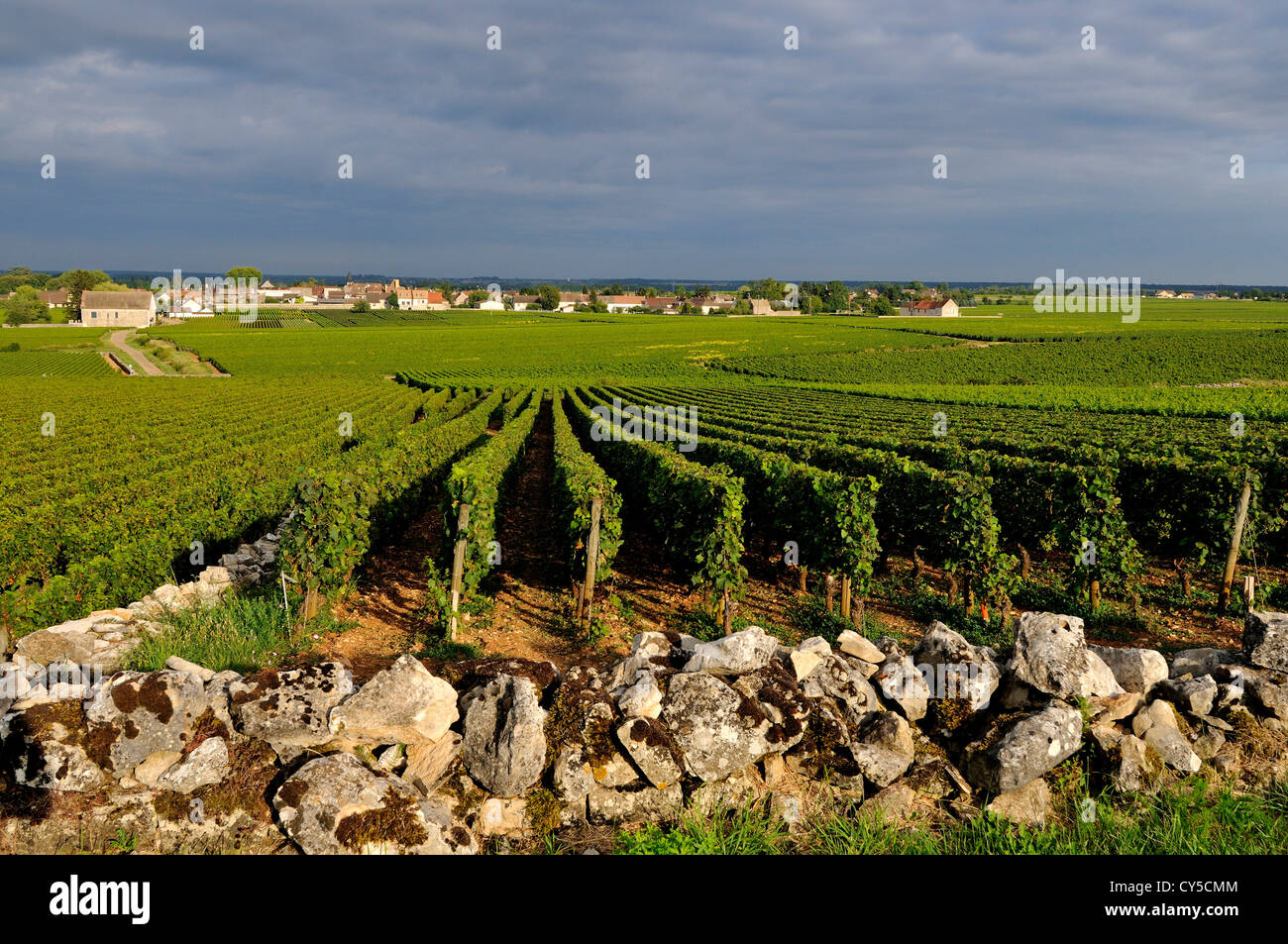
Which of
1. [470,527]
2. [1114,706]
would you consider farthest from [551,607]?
[1114,706]

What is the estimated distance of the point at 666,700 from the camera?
18.2 feet

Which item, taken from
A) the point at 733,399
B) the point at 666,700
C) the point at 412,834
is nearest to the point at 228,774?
the point at 412,834

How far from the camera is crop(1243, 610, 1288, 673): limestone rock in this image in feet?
20.1

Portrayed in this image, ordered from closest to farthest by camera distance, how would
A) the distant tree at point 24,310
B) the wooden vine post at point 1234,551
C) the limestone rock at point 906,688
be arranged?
the limestone rock at point 906,688, the wooden vine post at point 1234,551, the distant tree at point 24,310

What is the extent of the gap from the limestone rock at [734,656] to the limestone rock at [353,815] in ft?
7.04

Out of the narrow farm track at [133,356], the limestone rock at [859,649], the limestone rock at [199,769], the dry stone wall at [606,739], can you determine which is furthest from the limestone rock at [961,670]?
the narrow farm track at [133,356]

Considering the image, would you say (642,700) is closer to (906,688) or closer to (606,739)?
(606,739)

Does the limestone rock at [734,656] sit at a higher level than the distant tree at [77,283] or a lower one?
lower

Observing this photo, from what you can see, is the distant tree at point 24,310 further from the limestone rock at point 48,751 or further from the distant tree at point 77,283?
the limestone rock at point 48,751

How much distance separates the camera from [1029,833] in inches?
195

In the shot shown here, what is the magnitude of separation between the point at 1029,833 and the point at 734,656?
2350 mm

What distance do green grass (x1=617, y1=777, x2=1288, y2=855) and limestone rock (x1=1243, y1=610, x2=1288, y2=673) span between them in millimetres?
1230

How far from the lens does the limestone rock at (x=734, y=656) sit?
5820 millimetres
